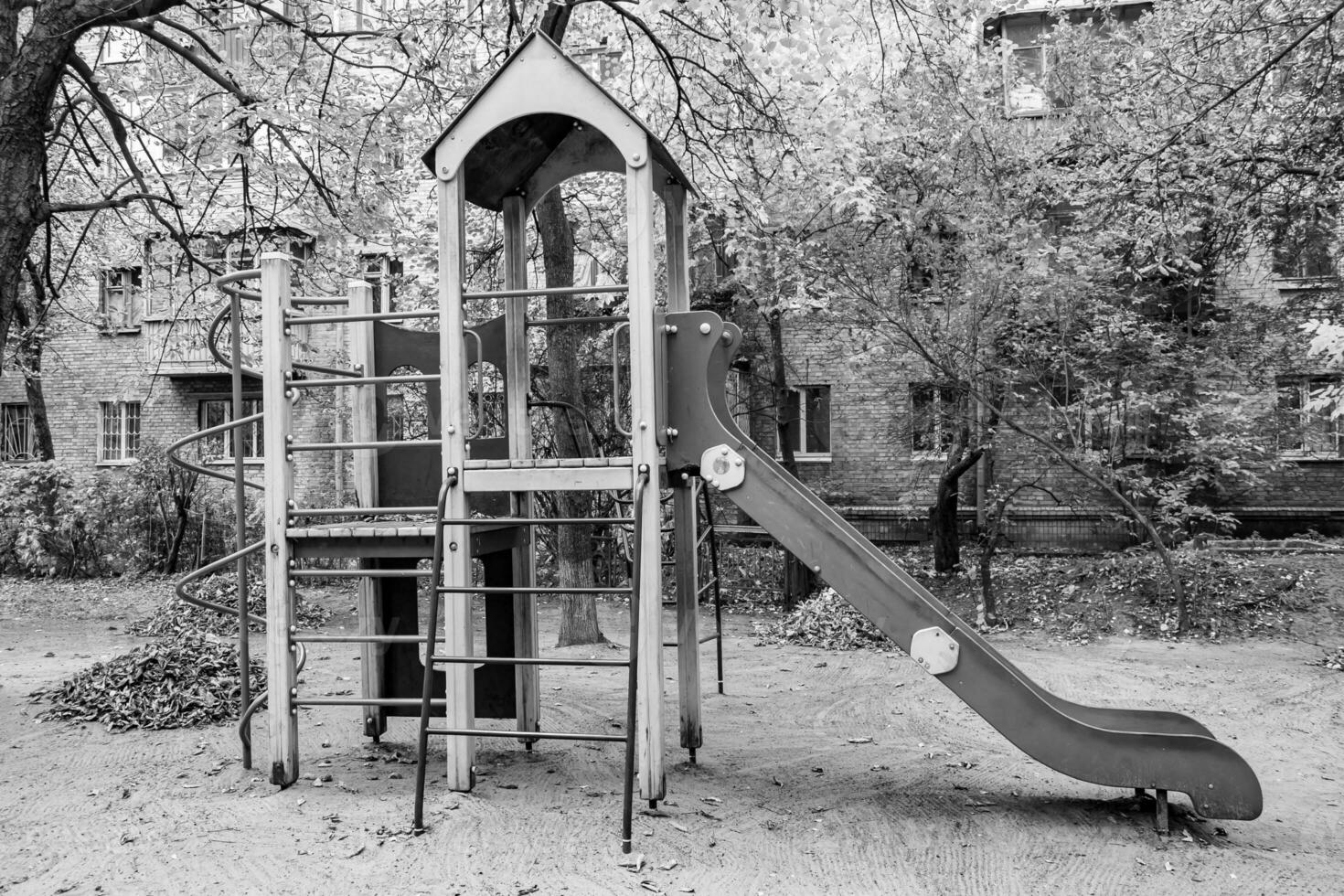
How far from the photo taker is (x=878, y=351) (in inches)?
464

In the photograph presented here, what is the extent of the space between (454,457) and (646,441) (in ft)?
3.14

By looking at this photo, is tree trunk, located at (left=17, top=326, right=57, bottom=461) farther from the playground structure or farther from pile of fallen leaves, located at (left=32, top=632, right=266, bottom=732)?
the playground structure

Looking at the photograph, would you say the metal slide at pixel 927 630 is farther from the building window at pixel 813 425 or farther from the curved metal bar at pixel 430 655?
the building window at pixel 813 425

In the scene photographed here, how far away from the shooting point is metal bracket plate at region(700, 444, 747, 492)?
4961mm

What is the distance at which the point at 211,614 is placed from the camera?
38.7 ft

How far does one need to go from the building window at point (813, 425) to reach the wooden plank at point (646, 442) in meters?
14.3

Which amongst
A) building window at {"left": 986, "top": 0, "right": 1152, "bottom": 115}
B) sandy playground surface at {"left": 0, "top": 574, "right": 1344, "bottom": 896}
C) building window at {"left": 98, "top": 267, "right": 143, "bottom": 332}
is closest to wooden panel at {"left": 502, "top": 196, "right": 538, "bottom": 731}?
sandy playground surface at {"left": 0, "top": 574, "right": 1344, "bottom": 896}

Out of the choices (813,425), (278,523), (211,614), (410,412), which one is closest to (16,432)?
(410,412)

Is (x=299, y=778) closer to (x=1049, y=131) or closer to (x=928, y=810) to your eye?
(x=928, y=810)

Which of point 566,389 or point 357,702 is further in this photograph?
point 566,389

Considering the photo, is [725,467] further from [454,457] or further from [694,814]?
[694,814]

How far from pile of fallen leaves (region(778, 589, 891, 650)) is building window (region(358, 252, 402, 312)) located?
5625mm

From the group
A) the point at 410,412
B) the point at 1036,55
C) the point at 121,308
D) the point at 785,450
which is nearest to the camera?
the point at 410,412

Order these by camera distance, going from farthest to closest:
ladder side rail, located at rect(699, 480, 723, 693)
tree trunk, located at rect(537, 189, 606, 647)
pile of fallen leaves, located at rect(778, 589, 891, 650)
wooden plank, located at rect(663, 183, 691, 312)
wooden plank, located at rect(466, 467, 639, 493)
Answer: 1. pile of fallen leaves, located at rect(778, 589, 891, 650)
2. tree trunk, located at rect(537, 189, 606, 647)
3. ladder side rail, located at rect(699, 480, 723, 693)
4. wooden plank, located at rect(663, 183, 691, 312)
5. wooden plank, located at rect(466, 467, 639, 493)
